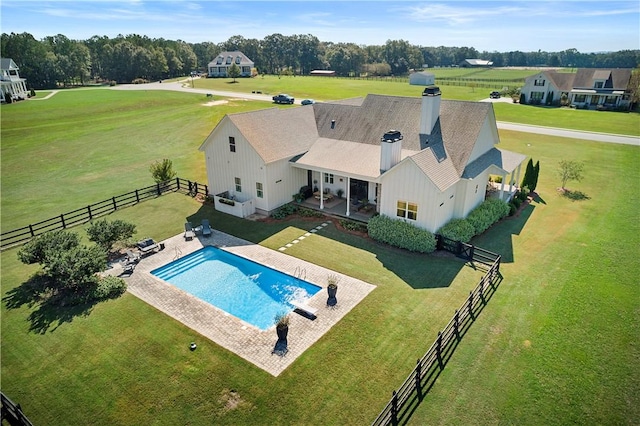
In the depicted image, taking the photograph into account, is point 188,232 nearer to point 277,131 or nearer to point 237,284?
point 237,284

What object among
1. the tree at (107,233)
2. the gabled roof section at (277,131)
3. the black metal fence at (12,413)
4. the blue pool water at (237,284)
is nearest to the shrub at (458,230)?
the blue pool water at (237,284)

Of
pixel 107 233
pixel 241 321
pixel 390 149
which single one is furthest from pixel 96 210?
pixel 390 149

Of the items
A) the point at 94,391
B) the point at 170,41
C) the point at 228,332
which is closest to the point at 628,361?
the point at 228,332

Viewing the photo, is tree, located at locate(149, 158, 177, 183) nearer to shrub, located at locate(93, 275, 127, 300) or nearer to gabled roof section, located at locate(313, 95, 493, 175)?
gabled roof section, located at locate(313, 95, 493, 175)

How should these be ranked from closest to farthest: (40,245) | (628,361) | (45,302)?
(628,361), (45,302), (40,245)

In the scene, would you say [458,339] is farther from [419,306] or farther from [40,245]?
[40,245]

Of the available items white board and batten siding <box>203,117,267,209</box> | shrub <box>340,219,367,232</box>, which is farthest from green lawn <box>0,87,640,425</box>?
white board and batten siding <box>203,117,267,209</box>
